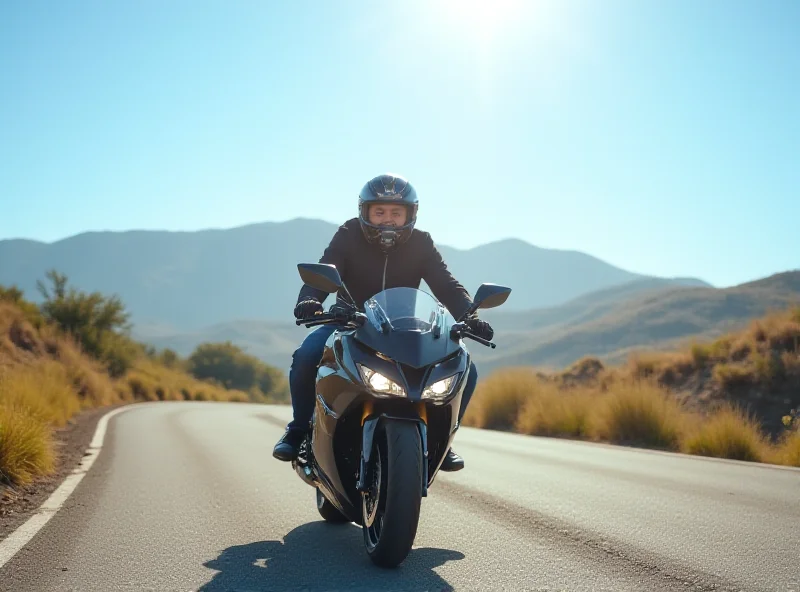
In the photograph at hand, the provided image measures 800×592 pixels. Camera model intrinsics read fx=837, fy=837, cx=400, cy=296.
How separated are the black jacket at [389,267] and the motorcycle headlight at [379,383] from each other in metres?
1.35

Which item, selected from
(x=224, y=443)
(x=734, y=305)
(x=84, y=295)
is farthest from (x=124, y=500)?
(x=734, y=305)

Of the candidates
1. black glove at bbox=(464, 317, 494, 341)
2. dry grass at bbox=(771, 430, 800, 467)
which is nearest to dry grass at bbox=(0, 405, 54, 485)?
black glove at bbox=(464, 317, 494, 341)

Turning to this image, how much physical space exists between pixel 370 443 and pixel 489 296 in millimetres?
1144

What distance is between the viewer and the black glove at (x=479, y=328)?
4871 mm

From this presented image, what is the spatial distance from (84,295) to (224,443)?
21.6 metres

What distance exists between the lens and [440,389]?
427cm

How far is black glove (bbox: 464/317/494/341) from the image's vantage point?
487cm

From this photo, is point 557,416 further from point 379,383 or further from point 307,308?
point 379,383

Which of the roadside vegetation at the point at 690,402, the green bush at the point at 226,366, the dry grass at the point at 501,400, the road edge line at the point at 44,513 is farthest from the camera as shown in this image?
the green bush at the point at 226,366

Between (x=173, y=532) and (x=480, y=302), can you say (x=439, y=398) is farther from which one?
(x=173, y=532)

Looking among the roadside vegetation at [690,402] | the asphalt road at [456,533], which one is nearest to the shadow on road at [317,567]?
the asphalt road at [456,533]

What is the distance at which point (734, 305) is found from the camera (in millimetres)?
105312

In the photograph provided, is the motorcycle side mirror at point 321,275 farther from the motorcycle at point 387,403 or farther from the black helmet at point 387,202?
the black helmet at point 387,202

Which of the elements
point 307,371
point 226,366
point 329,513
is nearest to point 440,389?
point 307,371
